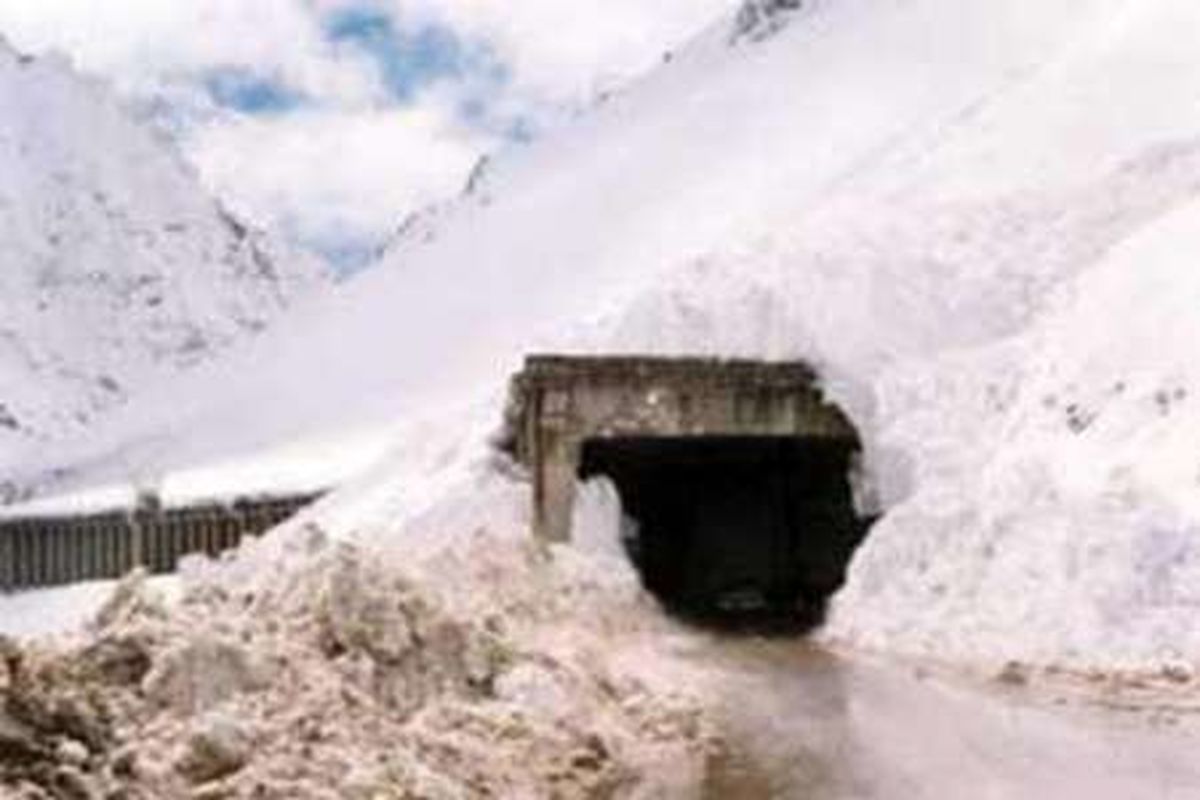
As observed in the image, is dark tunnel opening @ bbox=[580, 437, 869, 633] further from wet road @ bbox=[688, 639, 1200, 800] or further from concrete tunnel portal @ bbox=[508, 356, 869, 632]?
wet road @ bbox=[688, 639, 1200, 800]

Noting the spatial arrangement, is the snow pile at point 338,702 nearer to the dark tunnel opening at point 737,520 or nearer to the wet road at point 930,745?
the wet road at point 930,745

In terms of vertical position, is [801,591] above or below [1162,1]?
below

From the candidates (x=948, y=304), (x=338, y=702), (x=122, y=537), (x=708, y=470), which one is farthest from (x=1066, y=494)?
(x=122, y=537)

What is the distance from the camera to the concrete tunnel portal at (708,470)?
40.0m

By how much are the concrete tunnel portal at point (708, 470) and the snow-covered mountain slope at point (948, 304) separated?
1118mm

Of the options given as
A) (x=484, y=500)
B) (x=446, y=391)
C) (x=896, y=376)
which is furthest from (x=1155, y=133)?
(x=446, y=391)

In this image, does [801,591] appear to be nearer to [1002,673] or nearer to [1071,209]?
[1071,209]

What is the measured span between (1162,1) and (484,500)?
58.1 feet

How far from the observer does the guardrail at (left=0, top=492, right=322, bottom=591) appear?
210 ft

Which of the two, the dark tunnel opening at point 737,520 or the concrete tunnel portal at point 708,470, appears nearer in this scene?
the concrete tunnel portal at point 708,470

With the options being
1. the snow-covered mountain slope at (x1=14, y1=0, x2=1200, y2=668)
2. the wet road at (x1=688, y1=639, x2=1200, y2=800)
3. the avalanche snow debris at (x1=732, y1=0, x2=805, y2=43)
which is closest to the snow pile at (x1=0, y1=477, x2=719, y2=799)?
the wet road at (x1=688, y1=639, x2=1200, y2=800)

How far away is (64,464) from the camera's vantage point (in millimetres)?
114938

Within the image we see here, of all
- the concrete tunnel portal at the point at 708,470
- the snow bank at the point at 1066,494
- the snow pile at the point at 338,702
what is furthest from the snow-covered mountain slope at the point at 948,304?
the snow pile at the point at 338,702

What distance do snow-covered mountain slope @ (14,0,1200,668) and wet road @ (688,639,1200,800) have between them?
8.02ft
